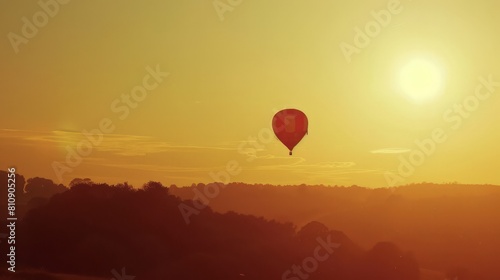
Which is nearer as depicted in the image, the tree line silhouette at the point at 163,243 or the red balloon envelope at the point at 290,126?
the red balloon envelope at the point at 290,126

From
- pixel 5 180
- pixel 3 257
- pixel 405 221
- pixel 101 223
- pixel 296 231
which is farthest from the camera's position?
pixel 405 221

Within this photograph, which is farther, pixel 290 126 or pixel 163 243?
pixel 163 243

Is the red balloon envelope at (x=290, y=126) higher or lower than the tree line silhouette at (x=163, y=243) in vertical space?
higher

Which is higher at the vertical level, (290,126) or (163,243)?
(290,126)

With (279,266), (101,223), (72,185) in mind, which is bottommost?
(279,266)

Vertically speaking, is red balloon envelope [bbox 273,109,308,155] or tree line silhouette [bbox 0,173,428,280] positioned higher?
red balloon envelope [bbox 273,109,308,155]

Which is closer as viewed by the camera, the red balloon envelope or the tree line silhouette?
the red balloon envelope

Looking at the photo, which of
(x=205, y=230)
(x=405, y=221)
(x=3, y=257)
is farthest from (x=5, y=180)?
(x=405, y=221)

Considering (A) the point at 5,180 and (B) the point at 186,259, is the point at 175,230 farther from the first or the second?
(A) the point at 5,180
